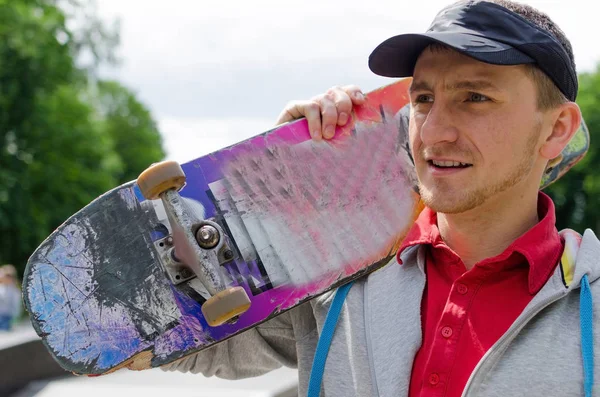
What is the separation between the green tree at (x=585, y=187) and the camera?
35.7 m

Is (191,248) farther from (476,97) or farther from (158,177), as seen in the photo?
(476,97)

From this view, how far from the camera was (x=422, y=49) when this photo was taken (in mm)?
2062

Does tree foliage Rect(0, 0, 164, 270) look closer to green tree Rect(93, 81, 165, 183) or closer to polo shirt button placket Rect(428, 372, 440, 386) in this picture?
green tree Rect(93, 81, 165, 183)

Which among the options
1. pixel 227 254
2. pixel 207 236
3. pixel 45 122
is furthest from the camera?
pixel 45 122

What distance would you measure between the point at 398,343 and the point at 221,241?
69 cm

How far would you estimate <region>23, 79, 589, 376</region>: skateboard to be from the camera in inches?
86.0

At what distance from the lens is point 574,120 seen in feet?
6.80

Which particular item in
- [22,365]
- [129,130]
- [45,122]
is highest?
[45,122]

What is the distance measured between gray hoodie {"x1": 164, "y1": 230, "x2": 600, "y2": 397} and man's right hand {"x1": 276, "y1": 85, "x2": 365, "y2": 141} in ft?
1.81

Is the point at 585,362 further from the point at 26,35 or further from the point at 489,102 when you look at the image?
the point at 26,35

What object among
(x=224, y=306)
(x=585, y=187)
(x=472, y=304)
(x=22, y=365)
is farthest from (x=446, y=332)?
(x=585, y=187)

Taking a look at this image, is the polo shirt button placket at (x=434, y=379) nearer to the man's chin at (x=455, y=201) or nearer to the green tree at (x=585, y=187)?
the man's chin at (x=455, y=201)

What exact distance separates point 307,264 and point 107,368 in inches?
28.1

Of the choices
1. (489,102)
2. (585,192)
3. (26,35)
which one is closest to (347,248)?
(489,102)
